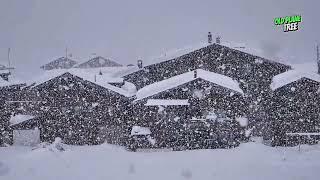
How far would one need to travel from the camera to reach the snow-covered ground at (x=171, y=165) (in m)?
19.8

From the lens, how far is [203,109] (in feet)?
103

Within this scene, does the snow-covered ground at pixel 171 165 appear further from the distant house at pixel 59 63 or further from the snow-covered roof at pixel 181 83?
the distant house at pixel 59 63

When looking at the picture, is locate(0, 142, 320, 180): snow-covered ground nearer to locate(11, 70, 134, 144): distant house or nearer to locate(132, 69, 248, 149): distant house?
locate(132, 69, 248, 149): distant house

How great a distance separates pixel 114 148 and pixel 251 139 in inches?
422

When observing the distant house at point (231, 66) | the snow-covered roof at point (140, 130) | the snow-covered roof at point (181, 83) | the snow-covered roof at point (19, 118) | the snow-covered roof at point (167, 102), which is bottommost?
Result: the snow-covered roof at point (140, 130)

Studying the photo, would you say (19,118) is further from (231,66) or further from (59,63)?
(59,63)

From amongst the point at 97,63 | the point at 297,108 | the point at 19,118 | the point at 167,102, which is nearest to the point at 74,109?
the point at 19,118

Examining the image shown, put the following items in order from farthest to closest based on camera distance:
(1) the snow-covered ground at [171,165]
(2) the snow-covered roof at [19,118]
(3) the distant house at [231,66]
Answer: (3) the distant house at [231,66], (2) the snow-covered roof at [19,118], (1) the snow-covered ground at [171,165]

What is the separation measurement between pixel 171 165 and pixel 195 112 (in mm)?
8668

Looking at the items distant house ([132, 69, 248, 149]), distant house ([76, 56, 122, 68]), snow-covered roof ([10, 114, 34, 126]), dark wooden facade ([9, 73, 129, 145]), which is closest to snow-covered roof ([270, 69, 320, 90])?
distant house ([132, 69, 248, 149])

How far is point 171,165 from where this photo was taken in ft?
75.9

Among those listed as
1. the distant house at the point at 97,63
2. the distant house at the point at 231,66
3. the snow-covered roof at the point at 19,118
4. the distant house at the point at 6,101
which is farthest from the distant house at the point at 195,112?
the distant house at the point at 97,63

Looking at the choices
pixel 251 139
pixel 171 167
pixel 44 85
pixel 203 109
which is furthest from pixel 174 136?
pixel 44 85

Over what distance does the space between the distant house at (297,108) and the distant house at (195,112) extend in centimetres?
275
